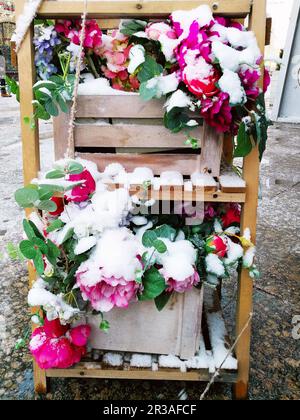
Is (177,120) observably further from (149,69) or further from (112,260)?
(112,260)

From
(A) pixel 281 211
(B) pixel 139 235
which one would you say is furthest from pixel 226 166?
(A) pixel 281 211

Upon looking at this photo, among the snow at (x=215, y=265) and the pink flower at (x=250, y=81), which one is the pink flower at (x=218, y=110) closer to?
the pink flower at (x=250, y=81)

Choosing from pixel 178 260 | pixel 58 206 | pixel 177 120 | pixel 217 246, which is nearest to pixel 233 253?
pixel 217 246

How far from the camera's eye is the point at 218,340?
1295 mm

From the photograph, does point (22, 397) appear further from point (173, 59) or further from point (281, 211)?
point (281, 211)

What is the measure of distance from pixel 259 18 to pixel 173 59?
23 centimetres

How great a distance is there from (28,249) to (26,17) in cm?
57

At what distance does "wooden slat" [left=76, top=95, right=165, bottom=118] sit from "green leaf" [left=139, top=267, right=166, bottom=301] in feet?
1.35

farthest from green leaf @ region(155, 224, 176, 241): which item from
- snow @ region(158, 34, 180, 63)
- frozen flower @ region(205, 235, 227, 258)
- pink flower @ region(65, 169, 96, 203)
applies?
snow @ region(158, 34, 180, 63)

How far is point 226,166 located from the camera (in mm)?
1273

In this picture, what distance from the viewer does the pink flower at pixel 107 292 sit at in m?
1.03

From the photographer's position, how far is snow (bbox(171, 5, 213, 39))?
3.20ft

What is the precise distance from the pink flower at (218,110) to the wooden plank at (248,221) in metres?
0.13

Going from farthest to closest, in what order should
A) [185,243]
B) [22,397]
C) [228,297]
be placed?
[228,297], [22,397], [185,243]
